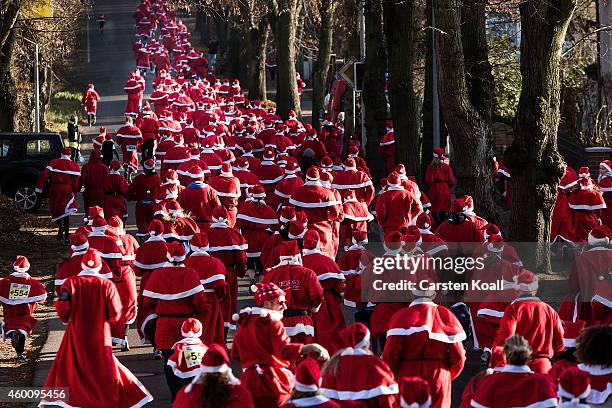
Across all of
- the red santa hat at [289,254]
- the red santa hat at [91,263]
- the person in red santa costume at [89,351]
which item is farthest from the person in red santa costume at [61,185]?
the person in red santa costume at [89,351]

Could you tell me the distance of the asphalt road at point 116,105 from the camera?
1577 cm

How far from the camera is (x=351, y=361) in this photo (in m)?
9.92

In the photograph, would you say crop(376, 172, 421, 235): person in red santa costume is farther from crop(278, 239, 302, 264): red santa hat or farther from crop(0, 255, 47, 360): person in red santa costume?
crop(278, 239, 302, 264): red santa hat

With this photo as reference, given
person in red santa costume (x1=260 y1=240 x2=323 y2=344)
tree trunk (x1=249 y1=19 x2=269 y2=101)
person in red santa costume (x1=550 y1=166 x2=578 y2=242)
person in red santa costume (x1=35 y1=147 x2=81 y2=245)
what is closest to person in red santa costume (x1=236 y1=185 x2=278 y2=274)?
person in red santa costume (x1=550 y1=166 x2=578 y2=242)

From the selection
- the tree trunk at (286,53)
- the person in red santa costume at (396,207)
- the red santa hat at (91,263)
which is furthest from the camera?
the tree trunk at (286,53)

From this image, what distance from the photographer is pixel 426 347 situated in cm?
1127

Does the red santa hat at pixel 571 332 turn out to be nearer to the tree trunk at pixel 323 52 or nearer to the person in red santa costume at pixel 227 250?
the person in red santa costume at pixel 227 250

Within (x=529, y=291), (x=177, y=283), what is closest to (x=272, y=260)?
(x=177, y=283)

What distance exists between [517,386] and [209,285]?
541 cm

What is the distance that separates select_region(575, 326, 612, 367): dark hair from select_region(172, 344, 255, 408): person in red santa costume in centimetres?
226

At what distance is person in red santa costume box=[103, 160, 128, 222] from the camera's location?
24297 millimetres

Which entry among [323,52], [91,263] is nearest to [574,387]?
[91,263]

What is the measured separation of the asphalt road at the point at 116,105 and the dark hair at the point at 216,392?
523 centimetres

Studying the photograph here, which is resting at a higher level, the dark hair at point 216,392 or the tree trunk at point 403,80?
the tree trunk at point 403,80
